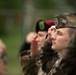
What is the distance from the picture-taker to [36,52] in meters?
7.74

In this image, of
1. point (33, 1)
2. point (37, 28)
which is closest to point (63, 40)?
point (37, 28)

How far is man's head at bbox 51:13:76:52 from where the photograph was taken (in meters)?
6.12

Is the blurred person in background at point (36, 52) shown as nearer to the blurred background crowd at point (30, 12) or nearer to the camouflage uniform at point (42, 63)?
the camouflage uniform at point (42, 63)

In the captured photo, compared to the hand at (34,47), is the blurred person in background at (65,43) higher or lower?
higher

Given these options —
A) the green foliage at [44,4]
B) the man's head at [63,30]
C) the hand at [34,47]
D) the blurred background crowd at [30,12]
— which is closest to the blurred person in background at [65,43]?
the man's head at [63,30]

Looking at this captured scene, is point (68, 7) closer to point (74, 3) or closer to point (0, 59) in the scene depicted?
point (74, 3)

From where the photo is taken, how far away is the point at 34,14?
14234 mm

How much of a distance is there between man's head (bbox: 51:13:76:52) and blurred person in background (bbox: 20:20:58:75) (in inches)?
37.2

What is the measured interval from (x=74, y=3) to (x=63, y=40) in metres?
9.16

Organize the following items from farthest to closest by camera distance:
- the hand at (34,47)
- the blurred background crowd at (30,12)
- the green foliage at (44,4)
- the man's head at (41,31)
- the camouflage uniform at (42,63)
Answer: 1. the green foliage at (44,4)
2. the blurred background crowd at (30,12)
3. the hand at (34,47)
4. the man's head at (41,31)
5. the camouflage uniform at (42,63)

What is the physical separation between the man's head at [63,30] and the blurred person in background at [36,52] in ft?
3.10

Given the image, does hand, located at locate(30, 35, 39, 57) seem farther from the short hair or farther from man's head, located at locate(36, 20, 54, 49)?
the short hair

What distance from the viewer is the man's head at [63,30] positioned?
6117 mm

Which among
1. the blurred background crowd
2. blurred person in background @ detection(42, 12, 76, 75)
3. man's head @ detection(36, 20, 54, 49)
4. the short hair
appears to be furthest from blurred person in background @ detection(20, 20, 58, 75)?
Answer: the blurred background crowd
